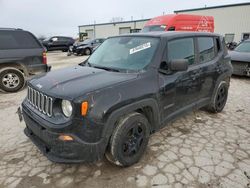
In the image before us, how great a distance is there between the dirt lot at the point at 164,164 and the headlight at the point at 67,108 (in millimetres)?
929

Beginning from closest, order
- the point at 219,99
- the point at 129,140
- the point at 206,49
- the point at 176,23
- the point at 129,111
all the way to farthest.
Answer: the point at 129,111 → the point at 129,140 → the point at 206,49 → the point at 219,99 → the point at 176,23

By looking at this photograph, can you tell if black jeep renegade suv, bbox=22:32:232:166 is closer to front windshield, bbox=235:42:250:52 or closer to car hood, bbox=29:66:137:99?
car hood, bbox=29:66:137:99

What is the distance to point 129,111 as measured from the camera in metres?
2.72

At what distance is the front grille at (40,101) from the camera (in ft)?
8.46

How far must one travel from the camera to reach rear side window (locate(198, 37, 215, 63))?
13.3 feet

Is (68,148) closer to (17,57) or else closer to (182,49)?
(182,49)

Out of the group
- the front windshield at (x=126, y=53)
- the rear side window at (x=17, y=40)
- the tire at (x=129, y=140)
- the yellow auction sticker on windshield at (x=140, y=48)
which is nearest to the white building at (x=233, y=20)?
the rear side window at (x=17, y=40)

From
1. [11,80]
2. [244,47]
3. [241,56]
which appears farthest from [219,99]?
[11,80]

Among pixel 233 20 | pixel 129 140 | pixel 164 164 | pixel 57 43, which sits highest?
pixel 233 20

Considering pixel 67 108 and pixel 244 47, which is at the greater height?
pixel 244 47

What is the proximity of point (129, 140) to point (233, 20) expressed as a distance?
25.4 meters

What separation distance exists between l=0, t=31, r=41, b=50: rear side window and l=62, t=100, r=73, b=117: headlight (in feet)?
17.4

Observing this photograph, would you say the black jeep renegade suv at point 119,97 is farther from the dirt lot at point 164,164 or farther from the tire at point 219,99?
the tire at point 219,99

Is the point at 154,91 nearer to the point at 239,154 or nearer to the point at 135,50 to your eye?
the point at 135,50
